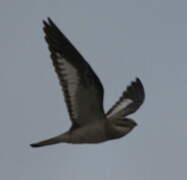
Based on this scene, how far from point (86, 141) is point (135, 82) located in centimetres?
449

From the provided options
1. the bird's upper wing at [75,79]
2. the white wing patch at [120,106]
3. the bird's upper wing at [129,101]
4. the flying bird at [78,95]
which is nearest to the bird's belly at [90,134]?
the flying bird at [78,95]

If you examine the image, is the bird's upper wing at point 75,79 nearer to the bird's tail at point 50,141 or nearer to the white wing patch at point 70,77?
the white wing patch at point 70,77

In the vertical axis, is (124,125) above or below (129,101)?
below

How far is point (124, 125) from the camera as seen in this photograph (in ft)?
41.7

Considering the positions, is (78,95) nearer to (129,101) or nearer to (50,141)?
(50,141)

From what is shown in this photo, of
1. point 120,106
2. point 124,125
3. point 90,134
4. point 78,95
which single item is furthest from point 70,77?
point 120,106

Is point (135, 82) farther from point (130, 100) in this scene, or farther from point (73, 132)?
point (73, 132)

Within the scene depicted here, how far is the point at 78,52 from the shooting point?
1195 centimetres

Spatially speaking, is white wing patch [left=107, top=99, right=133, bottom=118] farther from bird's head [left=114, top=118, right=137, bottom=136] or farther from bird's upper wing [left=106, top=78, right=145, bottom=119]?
bird's head [left=114, top=118, right=137, bottom=136]

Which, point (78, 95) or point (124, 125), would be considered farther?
point (124, 125)

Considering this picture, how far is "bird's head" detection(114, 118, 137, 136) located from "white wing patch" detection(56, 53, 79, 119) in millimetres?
821

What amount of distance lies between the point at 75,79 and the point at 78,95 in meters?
0.26

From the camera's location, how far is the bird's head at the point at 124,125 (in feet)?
40.9

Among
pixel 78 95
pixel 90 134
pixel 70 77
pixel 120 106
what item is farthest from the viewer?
pixel 120 106
